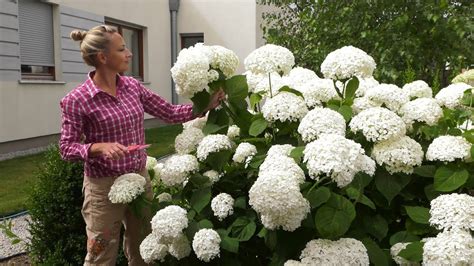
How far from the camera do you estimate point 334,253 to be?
1.60 meters

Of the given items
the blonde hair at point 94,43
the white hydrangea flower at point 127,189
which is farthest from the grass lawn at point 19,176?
the white hydrangea flower at point 127,189

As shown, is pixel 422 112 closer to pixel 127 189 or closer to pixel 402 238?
pixel 402 238

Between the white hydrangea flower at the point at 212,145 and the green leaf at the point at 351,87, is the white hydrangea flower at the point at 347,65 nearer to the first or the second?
the green leaf at the point at 351,87

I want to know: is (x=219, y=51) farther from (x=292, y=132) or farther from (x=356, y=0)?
(x=356, y=0)

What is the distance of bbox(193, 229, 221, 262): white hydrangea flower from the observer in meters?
1.82

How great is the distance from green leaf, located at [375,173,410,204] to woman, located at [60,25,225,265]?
4.11 feet

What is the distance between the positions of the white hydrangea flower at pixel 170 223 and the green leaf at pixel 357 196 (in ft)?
2.03

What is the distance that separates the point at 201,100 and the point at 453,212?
1064 millimetres

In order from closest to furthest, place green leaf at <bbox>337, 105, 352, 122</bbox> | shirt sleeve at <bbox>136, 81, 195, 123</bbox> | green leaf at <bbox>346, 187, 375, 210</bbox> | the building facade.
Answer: green leaf at <bbox>346, 187, 375, 210</bbox> → green leaf at <bbox>337, 105, 352, 122</bbox> → shirt sleeve at <bbox>136, 81, 195, 123</bbox> → the building facade

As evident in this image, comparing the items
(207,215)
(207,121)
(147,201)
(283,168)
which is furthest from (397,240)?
(147,201)

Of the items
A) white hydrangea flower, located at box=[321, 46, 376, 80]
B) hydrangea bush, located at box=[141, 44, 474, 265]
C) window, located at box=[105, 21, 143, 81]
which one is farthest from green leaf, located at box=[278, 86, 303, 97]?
window, located at box=[105, 21, 143, 81]

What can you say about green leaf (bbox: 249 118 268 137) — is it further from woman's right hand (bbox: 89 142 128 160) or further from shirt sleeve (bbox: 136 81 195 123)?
shirt sleeve (bbox: 136 81 195 123)

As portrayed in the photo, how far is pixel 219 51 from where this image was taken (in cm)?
219

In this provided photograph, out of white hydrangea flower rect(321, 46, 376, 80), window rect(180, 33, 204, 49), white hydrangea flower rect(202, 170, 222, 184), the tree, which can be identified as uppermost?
window rect(180, 33, 204, 49)
